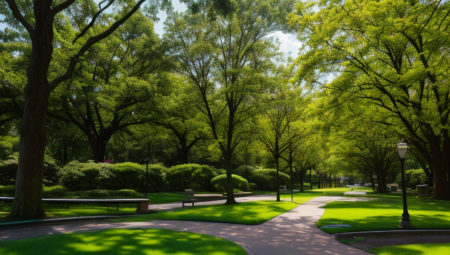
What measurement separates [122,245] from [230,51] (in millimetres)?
17174

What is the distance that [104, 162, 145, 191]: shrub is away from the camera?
25.5m

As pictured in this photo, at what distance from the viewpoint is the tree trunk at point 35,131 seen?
11750 millimetres

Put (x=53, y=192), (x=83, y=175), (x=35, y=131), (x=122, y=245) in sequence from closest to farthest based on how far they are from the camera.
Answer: (x=122, y=245) < (x=35, y=131) < (x=53, y=192) < (x=83, y=175)

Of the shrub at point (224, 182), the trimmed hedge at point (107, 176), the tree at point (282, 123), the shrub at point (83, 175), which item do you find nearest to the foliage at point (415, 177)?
the shrub at point (224, 182)

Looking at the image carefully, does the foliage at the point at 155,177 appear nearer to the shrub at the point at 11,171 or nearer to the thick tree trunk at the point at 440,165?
the shrub at the point at 11,171

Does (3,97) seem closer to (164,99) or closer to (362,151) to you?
(164,99)

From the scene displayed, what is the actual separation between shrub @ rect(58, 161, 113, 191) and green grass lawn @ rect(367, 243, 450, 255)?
19605 mm

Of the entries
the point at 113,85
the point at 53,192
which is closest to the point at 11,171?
the point at 53,192

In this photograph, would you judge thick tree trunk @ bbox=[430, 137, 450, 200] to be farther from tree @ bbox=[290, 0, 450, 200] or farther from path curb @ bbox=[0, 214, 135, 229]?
path curb @ bbox=[0, 214, 135, 229]

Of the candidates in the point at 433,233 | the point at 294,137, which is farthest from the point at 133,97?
the point at 433,233

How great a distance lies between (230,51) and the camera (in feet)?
73.2

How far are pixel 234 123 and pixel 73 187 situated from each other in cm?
1321

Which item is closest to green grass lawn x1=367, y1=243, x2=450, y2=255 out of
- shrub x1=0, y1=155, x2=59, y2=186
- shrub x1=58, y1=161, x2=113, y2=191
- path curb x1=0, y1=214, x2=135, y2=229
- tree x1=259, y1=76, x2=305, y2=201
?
path curb x1=0, y1=214, x2=135, y2=229

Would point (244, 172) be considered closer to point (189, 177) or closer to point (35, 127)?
point (189, 177)
